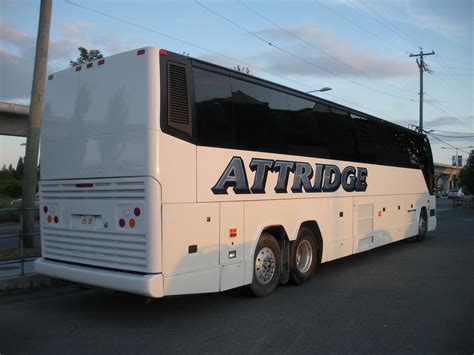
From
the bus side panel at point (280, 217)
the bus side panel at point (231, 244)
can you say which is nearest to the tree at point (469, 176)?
the bus side panel at point (280, 217)

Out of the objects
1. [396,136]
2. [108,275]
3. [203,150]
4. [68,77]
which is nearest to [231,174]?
[203,150]

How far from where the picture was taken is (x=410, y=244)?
14.6 m

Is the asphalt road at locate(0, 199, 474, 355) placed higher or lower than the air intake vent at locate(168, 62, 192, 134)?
lower

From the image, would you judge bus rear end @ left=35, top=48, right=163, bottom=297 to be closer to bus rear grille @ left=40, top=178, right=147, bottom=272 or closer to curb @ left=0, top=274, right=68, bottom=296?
bus rear grille @ left=40, top=178, right=147, bottom=272

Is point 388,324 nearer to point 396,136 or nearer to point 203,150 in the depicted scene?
point 203,150

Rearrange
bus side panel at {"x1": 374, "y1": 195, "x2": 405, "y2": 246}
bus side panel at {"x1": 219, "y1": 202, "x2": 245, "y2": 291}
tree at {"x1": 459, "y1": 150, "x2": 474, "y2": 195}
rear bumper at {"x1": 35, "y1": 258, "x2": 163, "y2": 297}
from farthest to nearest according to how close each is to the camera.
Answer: tree at {"x1": 459, "y1": 150, "x2": 474, "y2": 195} < bus side panel at {"x1": 374, "y1": 195, "x2": 405, "y2": 246} < bus side panel at {"x1": 219, "y1": 202, "x2": 245, "y2": 291} < rear bumper at {"x1": 35, "y1": 258, "x2": 163, "y2": 297}

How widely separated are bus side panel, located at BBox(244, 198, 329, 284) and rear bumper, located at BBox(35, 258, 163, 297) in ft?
5.74

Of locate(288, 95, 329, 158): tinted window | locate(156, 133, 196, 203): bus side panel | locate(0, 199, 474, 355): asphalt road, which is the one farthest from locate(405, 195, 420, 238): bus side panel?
locate(156, 133, 196, 203): bus side panel

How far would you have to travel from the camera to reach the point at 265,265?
7605 mm

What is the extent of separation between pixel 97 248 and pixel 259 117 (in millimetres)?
3206

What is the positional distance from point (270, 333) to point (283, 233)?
2494 mm

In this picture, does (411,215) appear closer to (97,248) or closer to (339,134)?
(339,134)

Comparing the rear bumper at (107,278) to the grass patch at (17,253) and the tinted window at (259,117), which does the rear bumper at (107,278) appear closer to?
the tinted window at (259,117)

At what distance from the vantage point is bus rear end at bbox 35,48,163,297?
5.85 meters
